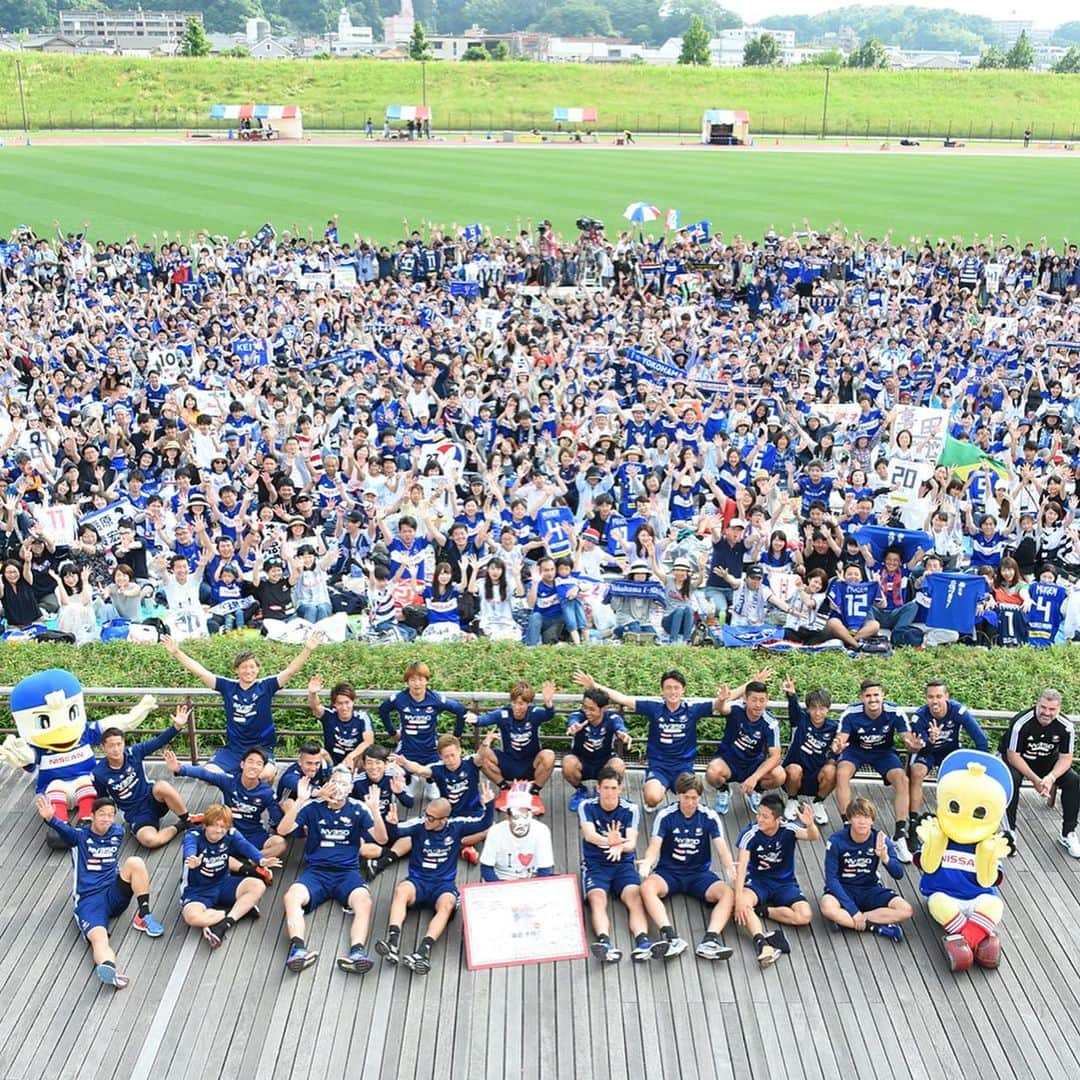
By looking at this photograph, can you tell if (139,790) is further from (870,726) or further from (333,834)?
(870,726)

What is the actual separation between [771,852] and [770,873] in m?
0.18

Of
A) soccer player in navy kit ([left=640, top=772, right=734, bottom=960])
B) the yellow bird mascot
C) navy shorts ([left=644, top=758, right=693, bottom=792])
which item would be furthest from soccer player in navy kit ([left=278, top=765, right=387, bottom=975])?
the yellow bird mascot

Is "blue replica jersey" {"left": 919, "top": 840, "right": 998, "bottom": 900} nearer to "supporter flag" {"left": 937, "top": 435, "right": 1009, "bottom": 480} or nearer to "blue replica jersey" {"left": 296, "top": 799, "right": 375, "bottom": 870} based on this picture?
"blue replica jersey" {"left": 296, "top": 799, "right": 375, "bottom": 870}

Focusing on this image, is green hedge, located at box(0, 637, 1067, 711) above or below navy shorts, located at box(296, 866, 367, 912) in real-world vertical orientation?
above

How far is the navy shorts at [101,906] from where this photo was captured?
844cm

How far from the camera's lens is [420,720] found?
10156 mm

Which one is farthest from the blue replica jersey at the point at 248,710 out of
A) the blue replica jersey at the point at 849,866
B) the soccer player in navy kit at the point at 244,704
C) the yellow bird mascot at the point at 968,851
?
the yellow bird mascot at the point at 968,851

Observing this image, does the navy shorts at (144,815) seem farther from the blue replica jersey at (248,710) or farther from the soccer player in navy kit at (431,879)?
the soccer player in navy kit at (431,879)

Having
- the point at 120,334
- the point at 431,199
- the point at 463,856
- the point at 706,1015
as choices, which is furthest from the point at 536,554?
the point at 431,199

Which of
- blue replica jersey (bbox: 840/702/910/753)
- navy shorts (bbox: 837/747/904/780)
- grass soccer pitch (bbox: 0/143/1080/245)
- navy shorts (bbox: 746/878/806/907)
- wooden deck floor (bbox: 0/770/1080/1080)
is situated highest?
grass soccer pitch (bbox: 0/143/1080/245)

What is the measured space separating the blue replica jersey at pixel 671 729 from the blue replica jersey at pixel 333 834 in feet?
8.69

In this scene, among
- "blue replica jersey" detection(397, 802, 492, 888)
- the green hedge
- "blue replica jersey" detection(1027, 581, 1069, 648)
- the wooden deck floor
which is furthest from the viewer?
A: "blue replica jersey" detection(1027, 581, 1069, 648)

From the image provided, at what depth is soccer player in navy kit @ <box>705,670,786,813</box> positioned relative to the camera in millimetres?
10031

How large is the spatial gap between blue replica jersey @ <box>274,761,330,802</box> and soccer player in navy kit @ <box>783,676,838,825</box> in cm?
389
